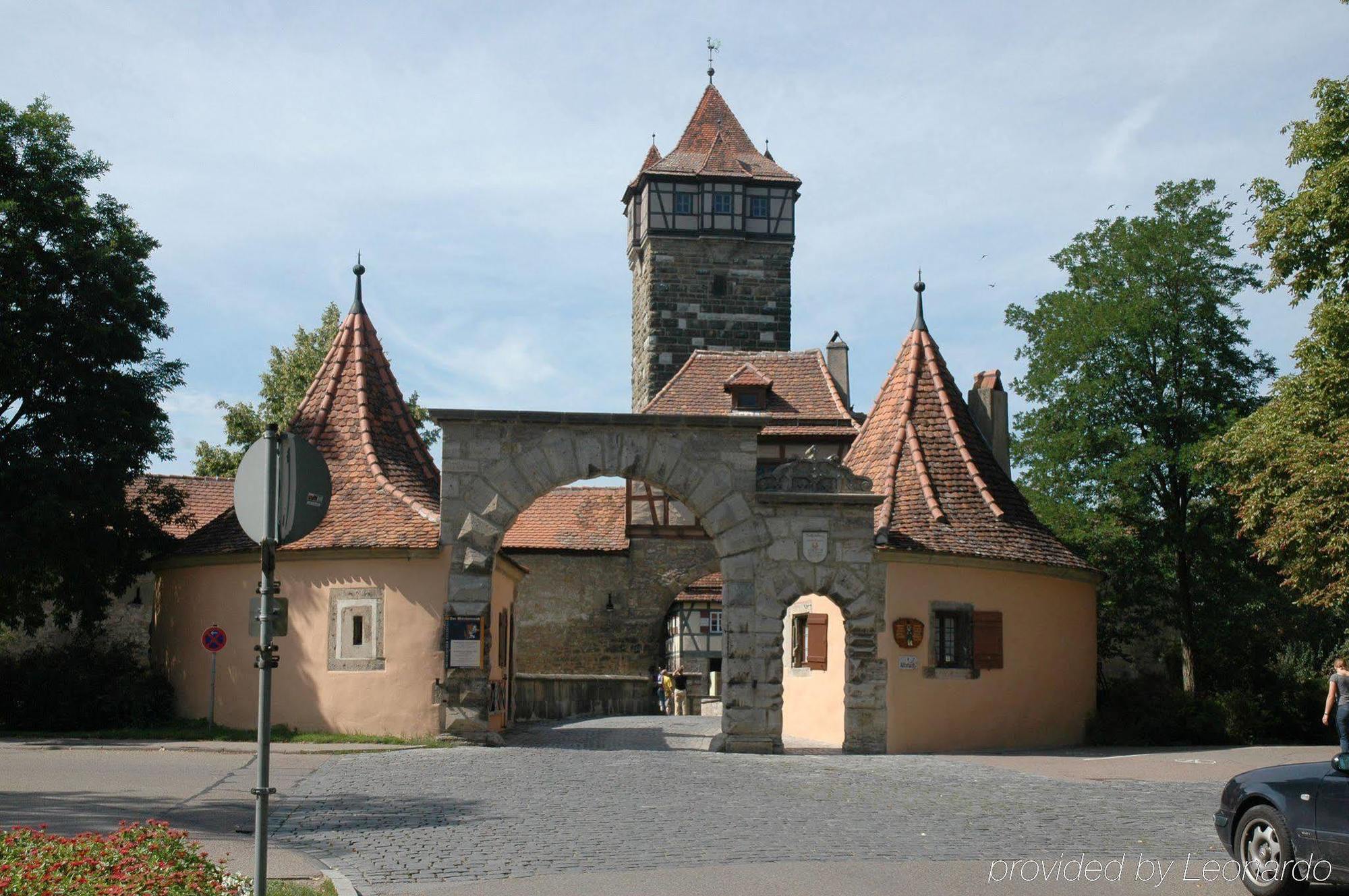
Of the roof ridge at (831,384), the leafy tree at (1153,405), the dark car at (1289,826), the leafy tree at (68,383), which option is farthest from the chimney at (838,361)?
the dark car at (1289,826)

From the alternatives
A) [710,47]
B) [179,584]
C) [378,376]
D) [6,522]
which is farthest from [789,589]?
[710,47]

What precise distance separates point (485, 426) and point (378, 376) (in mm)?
4365

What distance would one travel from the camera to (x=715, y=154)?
48531 millimetres

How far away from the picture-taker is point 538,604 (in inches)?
1535

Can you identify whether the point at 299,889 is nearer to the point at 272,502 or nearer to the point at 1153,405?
the point at 272,502

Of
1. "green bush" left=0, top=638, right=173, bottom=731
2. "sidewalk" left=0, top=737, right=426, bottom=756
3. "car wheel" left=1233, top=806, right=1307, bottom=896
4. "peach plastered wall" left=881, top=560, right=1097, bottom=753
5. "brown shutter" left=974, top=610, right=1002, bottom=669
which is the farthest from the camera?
"green bush" left=0, top=638, right=173, bottom=731

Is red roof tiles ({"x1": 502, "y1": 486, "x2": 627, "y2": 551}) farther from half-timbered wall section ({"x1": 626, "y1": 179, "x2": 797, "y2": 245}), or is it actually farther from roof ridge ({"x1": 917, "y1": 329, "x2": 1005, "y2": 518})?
roof ridge ({"x1": 917, "y1": 329, "x2": 1005, "y2": 518})

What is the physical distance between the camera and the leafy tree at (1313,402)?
847 inches

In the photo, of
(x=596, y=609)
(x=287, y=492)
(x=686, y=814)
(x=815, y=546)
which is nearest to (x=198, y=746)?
(x=815, y=546)

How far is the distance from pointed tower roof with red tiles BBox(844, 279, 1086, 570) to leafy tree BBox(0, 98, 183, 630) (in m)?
12.4

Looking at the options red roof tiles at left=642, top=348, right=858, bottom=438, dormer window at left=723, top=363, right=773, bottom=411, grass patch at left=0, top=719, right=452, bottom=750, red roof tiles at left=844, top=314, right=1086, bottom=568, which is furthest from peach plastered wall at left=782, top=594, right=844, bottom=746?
dormer window at left=723, top=363, right=773, bottom=411

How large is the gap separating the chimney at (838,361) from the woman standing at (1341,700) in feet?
80.8

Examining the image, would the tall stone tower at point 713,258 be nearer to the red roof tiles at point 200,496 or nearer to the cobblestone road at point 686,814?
the red roof tiles at point 200,496

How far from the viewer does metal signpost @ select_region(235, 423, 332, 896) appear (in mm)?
7688
